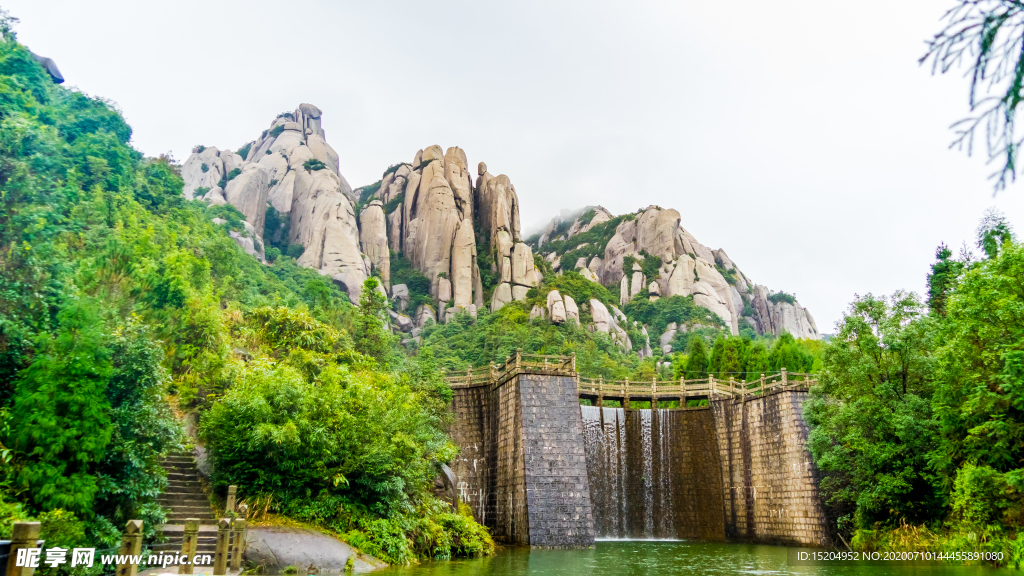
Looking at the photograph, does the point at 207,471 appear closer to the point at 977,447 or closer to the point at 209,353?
the point at 209,353

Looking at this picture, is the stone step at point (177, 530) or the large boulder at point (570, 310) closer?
the stone step at point (177, 530)

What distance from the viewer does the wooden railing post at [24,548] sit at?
18.1ft

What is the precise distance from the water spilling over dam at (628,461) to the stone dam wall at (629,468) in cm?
3

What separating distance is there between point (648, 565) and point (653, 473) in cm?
938

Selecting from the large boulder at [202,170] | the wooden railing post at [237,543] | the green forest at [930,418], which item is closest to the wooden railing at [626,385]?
the green forest at [930,418]

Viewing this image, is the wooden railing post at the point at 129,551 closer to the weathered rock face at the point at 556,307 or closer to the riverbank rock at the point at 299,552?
the riverbank rock at the point at 299,552

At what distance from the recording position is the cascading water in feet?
70.2

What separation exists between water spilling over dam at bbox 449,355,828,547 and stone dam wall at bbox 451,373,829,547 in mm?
33

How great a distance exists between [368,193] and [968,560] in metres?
63.3

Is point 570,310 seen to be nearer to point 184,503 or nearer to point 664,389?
point 664,389

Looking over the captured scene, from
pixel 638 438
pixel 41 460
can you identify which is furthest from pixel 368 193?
pixel 41 460

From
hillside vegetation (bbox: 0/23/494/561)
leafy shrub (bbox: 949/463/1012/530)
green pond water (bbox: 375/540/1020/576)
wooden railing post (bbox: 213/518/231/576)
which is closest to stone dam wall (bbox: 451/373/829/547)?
green pond water (bbox: 375/540/1020/576)

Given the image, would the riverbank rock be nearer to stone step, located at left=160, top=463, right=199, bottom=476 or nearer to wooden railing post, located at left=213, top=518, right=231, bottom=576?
wooden railing post, located at left=213, top=518, right=231, bottom=576

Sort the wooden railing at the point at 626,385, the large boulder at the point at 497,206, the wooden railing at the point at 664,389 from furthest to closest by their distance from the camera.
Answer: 1. the large boulder at the point at 497,206
2. the wooden railing at the point at 664,389
3. the wooden railing at the point at 626,385
